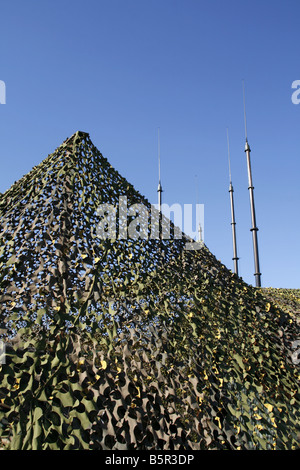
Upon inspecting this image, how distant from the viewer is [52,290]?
11.2 ft

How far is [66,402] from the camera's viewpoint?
9.95ft

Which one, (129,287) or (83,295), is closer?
(83,295)

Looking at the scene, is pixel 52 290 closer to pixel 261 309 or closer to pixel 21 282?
pixel 21 282

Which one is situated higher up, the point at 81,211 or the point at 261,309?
the point at 81,211

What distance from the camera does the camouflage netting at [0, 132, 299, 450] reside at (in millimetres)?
3098

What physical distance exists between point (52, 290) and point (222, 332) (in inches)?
70.2

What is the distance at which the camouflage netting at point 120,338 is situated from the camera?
310cm

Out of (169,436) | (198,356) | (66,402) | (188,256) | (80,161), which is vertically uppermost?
(80,161)

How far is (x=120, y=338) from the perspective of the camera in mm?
3461

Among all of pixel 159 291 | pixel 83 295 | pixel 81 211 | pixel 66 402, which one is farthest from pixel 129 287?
pixel 66 402
